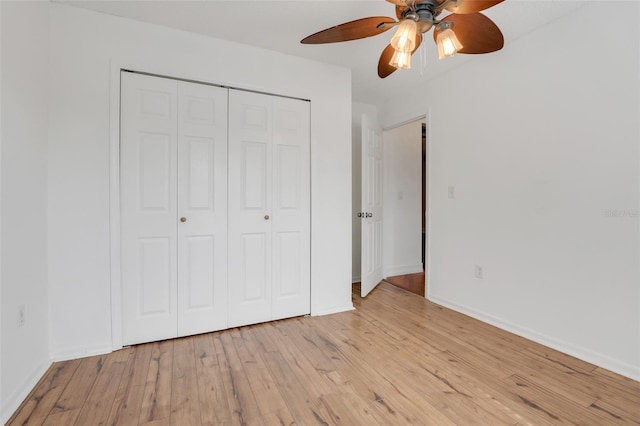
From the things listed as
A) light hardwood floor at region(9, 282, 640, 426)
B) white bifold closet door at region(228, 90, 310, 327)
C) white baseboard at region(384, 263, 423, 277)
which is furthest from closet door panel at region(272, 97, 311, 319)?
white baseboard at region(384, 263, 423, 277)

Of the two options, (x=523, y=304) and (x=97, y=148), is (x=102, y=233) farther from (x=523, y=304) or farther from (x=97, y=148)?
(x=523, y=304)

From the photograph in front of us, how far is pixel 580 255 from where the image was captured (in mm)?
2029

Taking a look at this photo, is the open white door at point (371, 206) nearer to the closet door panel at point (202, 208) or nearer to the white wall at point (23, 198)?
the closet door panel at point (202, 208)

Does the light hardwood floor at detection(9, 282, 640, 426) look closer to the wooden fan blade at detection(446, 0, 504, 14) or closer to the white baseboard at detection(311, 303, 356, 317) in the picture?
the white baseboard at detection(311, 303, 356, 317)

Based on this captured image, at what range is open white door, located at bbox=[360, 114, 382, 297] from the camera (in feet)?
10.6

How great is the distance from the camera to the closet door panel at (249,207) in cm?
247

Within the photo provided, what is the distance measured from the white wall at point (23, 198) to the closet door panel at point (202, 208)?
79 cm

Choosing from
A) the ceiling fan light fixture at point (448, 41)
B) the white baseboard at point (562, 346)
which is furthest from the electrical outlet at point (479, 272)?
the ceiling fan light fixture at point (448, 41)

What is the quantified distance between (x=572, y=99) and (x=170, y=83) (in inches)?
115

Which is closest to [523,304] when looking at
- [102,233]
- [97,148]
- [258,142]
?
[258,142]

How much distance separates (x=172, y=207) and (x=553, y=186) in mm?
2847

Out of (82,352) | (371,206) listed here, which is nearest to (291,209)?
(371,206)

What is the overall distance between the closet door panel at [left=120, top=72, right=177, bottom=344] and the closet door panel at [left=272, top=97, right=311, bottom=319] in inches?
32.3

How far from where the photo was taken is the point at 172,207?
2.26 metres
